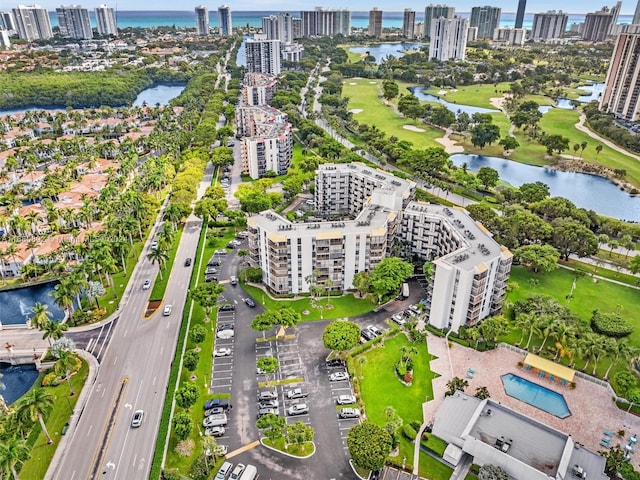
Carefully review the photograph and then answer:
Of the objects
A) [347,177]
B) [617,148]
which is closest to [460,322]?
[347,177]

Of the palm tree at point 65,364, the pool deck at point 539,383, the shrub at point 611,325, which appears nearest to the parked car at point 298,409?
the pool deck at point 539,383

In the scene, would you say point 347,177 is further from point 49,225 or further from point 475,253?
point 49,225

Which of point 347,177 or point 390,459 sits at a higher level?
point 347,177

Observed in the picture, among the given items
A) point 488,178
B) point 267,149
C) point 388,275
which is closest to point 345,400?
point 388,275

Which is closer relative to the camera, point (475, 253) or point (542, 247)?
point (475, 253)

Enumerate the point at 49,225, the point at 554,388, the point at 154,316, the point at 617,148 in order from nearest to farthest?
1. the point at 554,388
2. the point at 154,316
3. the point at 49,225
4. the point at 617,148

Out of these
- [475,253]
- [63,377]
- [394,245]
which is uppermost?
[475,253]

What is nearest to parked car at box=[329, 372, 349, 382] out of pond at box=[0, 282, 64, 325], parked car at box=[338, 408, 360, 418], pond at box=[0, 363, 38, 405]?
parked car at box=[338, 408, 360, 418]

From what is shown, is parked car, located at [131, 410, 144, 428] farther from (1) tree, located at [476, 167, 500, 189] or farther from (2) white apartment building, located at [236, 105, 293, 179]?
(1) tree, located at [476, 167, 500, 189]
